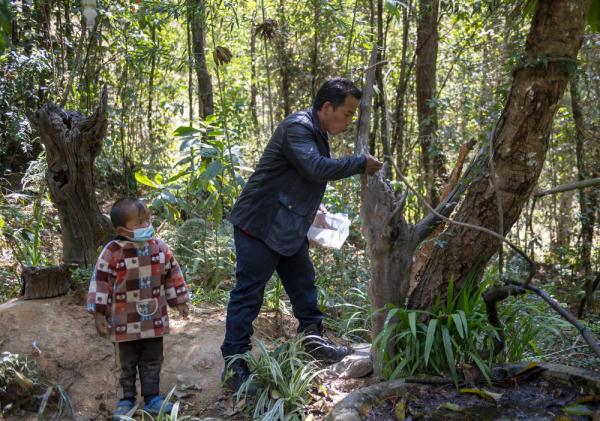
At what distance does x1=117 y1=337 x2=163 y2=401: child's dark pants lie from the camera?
11.3ft

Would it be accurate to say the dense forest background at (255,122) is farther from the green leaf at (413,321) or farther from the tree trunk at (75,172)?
the green leaf at (413,321)

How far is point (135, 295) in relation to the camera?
3.32 meters

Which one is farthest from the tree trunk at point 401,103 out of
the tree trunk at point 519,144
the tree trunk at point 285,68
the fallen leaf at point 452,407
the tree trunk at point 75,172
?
the fallen leaf at point 452,407

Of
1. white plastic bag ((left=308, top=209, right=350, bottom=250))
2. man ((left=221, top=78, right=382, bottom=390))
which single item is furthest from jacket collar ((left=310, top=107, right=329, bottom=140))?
white plastic bag ((left=308, top=209, right=350, bottom=250))

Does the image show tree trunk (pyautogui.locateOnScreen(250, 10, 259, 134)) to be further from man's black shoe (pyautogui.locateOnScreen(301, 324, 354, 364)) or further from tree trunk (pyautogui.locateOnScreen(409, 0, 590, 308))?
tree trunk (pyautogui.locateOnScreen(409, 0, 590, 308))

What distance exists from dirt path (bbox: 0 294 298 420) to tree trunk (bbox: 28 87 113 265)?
47 centimetres

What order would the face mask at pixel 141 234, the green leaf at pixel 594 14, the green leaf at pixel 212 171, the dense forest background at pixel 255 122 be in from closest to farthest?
1. the green leaf at pixel 594 14
2. the face mask at pixel 141 234
3. the green leaf at pixel 212 171
4. the dense forest background at pixel 255 122

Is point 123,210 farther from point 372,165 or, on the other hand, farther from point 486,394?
point 486,394

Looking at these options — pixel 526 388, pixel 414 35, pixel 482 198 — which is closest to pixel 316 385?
pixel 526 388

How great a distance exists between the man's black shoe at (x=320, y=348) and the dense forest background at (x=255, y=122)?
0.67 meters

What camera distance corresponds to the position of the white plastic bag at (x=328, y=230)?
154 inches

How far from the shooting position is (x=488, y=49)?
7.70m

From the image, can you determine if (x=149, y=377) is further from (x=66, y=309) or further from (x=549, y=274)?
(x=549, y=274)

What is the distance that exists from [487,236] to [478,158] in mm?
435
